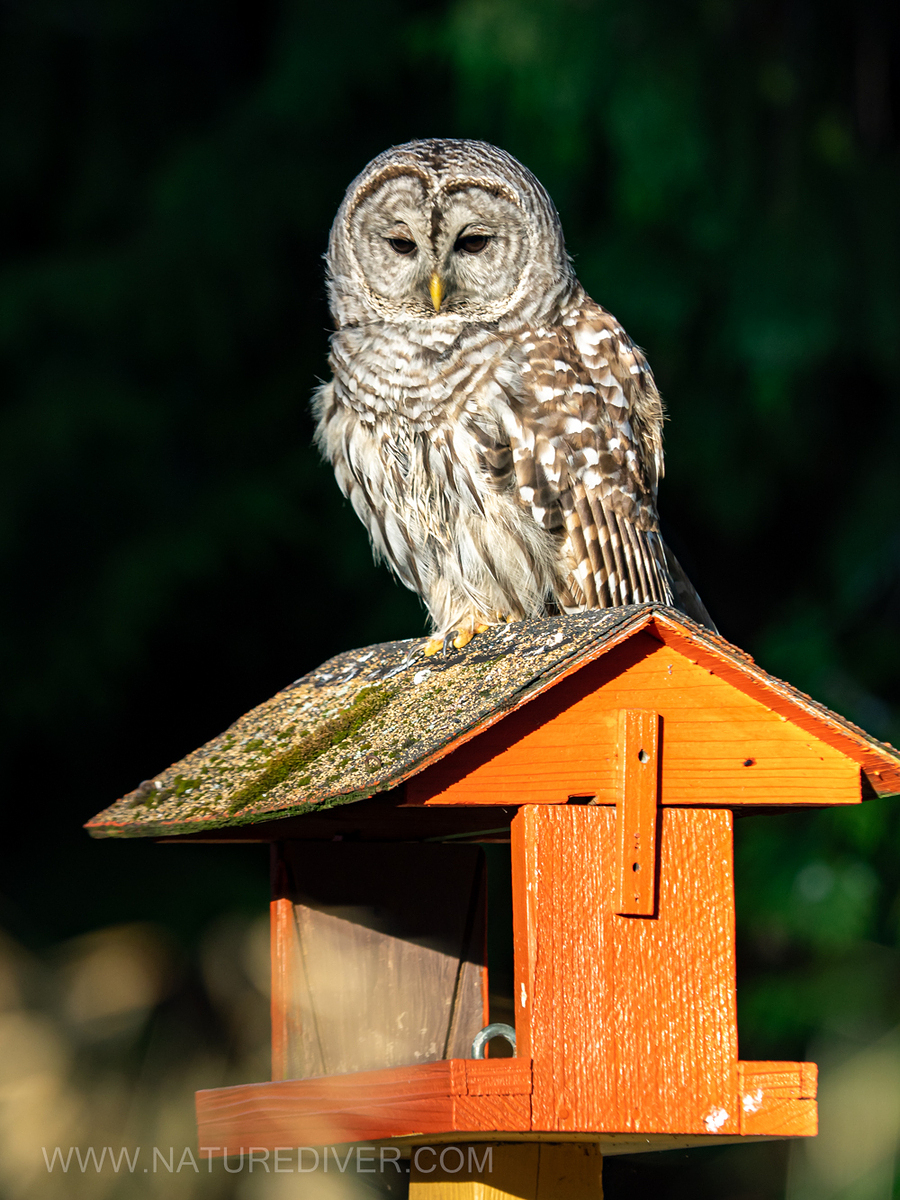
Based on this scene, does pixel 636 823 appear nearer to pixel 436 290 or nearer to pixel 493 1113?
pixel 493 1113

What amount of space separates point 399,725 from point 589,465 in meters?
1.34

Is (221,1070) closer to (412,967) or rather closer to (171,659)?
(412,967)

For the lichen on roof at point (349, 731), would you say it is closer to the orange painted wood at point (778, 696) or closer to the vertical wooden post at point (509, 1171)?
the orange painted wood at point (778, 696)

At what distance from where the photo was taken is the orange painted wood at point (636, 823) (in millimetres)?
2188

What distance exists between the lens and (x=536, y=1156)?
229 centimetres

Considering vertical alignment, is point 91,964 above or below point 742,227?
below

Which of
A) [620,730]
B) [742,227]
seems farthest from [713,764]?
[742,227]

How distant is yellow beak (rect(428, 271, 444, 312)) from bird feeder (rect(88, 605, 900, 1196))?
54.5 inches

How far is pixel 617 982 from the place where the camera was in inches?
85.8

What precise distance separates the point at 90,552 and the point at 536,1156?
5.63 m

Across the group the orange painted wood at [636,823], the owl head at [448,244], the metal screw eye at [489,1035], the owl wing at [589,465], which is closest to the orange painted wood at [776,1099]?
the orange painted wood at [636,823]

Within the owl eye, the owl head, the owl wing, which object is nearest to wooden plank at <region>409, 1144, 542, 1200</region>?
the owl wing

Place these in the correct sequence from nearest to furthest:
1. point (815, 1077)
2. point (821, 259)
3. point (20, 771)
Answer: point (815, 1077)
point (821, 259)
point (20, 771)

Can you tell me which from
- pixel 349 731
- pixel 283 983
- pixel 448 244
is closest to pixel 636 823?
pixel 349 731
